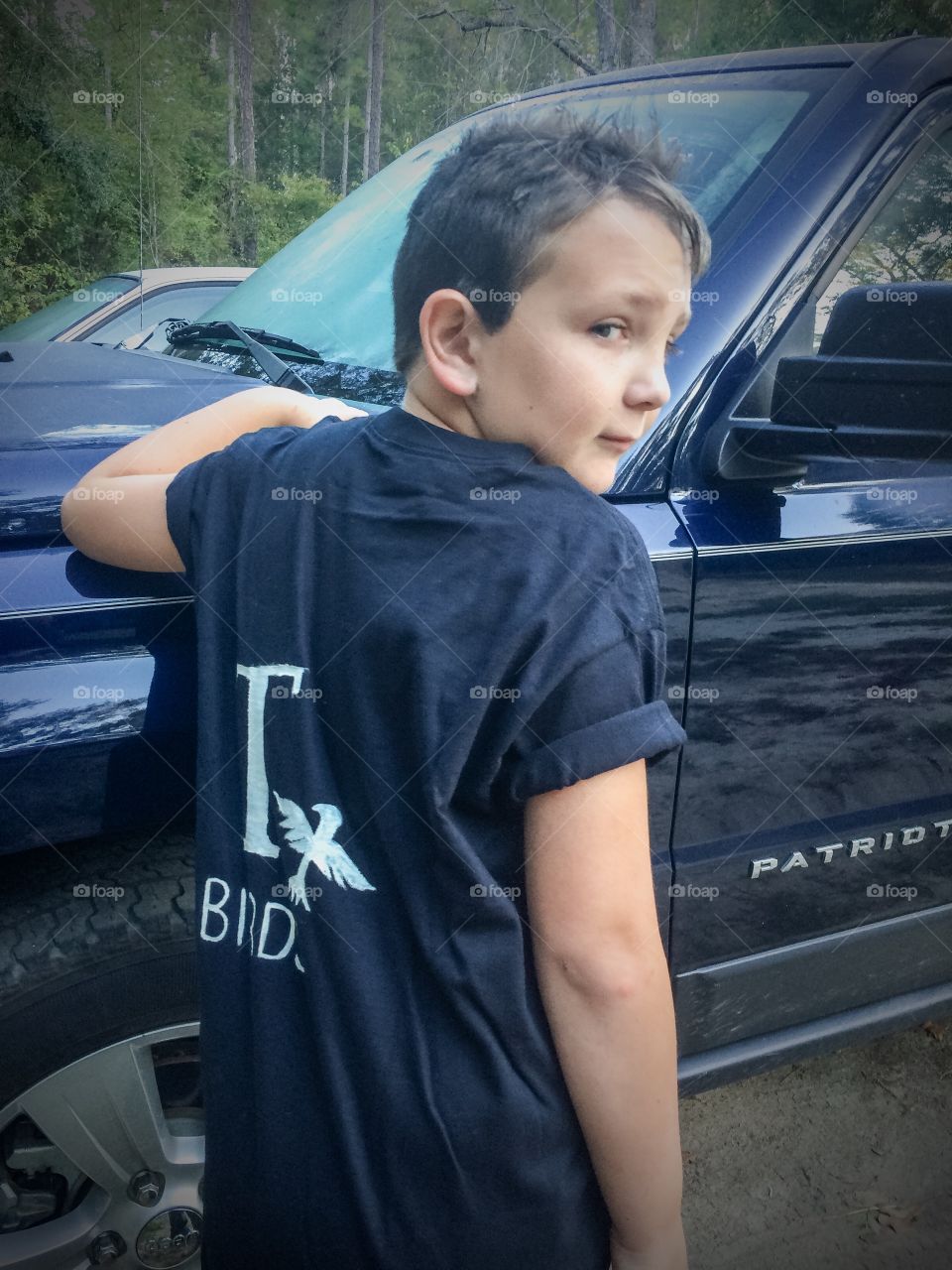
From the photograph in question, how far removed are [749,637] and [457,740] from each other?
2.78 ft

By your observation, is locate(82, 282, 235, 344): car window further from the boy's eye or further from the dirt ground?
the dirt ground

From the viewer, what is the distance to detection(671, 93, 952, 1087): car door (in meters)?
1.63

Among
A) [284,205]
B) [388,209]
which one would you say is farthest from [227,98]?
[388,209]

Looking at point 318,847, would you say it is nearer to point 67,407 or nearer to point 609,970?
point 609,970

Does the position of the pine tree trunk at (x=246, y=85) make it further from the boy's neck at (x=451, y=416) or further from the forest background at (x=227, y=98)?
the boy's neck at (x=451, y=416)

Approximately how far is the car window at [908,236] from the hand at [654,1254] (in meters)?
1.27

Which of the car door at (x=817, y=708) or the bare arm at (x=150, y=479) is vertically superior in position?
the bare arm at (x=150, y=479)

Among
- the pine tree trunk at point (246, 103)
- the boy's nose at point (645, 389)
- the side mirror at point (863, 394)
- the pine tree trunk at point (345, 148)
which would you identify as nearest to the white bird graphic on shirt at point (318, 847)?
the boy's nose at point (645, 389)

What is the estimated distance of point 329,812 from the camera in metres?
0.99

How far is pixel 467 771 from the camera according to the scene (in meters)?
0.92

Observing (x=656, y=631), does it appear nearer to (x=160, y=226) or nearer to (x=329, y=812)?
(x=329, y=812)

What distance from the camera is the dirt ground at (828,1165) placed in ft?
6.71

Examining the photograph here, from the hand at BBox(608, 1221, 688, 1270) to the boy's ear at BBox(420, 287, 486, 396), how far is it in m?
0.84

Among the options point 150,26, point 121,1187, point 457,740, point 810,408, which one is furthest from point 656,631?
point 150,26
